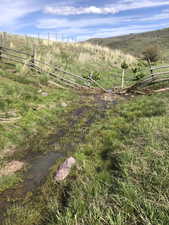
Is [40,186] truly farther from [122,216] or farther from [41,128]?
[41,128]

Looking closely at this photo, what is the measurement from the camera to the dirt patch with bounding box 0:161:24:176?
14.4 feet

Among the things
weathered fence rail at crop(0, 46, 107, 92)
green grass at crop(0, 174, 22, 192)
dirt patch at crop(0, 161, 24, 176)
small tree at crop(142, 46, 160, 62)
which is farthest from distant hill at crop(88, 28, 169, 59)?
green grass at crop(0, 174, 22, 192)

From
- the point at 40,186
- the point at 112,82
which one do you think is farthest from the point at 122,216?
the point at 112,82

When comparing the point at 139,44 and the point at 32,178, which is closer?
the point at 32,178

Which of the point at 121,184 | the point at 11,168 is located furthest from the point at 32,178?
the point at 121,184

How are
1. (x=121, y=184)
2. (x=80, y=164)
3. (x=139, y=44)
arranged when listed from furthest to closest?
1. (x=139, y=44)
2. (x=80, y=164)
3. (x=121, y=184)

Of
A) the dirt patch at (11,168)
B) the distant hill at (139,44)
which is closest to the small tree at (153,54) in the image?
the distant hill at (139,44)

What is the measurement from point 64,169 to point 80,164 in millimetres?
402

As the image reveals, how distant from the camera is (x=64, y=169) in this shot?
422 centimetres

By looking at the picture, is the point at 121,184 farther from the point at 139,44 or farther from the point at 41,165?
the point at 139,44

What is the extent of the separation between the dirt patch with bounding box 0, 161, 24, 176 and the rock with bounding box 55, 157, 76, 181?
3.70ft

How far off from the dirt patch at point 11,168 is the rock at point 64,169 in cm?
113

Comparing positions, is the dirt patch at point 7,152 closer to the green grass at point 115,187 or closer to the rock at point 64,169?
Answer: the green grass at point 115,187

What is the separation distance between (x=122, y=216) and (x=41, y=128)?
4984mm
